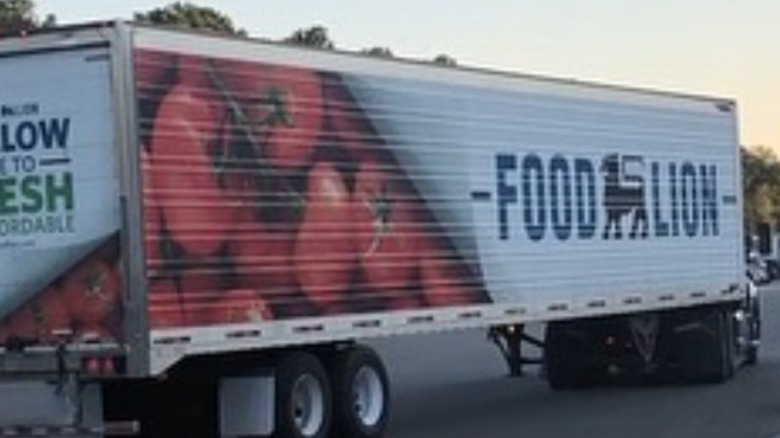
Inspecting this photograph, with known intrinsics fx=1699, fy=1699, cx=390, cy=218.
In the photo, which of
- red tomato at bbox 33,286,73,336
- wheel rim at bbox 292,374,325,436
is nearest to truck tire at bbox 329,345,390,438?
wheel rim at bbox 292,374,325,436

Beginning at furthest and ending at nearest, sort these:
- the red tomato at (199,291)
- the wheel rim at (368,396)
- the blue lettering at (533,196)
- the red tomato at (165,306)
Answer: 1. the blue lettering at (533,196)
2. the wheel rim at (368,396)
3. the red tomato at (199,291)
4. the red tomato at (165,306)

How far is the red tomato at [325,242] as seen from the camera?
560 inches

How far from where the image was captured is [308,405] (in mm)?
14234

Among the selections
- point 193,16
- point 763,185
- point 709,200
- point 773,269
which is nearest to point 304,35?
point 193,16

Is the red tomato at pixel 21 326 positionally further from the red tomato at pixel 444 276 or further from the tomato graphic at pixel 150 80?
the red tomato at pixel 444 276

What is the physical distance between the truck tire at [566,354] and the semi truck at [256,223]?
2445 millimetres

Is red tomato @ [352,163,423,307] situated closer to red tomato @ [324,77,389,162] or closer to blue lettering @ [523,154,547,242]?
red tomato @ [324,77,389,162]

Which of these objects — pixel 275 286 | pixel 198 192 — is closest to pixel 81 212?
pixel 198 192

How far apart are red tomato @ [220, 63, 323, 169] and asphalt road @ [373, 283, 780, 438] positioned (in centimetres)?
335

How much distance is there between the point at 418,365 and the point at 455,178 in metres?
10.7

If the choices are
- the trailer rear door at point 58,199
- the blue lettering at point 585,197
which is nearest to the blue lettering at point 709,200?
the blue lettering at point 585,197

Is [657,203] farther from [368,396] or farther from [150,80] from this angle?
[150,80]

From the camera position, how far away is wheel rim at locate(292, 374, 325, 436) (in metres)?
14.0

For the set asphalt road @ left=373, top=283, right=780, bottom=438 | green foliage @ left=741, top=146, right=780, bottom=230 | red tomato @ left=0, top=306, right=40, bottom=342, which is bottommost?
asphalt road @ left=373, top=283, right=780, bottom=438
